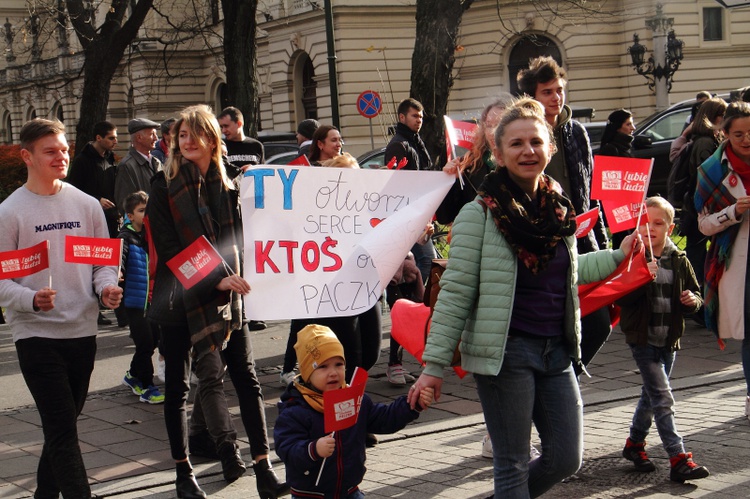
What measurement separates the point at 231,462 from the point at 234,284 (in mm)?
1090

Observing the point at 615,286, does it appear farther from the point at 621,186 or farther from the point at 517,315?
the point at 517,315

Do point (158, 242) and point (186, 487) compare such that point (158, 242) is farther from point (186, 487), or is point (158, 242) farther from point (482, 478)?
point (482, 478)

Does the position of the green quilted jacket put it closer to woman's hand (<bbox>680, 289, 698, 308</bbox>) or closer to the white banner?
the white banner

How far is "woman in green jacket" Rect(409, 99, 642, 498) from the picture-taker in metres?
4.08

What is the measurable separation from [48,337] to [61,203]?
64 cm

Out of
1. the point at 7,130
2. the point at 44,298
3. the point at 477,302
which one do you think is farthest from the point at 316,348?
the point at 7,130

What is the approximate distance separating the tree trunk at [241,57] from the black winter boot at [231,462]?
10.6 m

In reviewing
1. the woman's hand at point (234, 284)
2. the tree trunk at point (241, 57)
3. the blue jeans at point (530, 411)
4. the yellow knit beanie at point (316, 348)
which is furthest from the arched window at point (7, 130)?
the blue jeans at point (530, 411)

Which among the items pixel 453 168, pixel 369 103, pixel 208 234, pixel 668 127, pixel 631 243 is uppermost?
pixel 369 103

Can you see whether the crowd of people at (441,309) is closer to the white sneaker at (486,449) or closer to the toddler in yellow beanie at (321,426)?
the toddler in yellow beanie at (321,426)

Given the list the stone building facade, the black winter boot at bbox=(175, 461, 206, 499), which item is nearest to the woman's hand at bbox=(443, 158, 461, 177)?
the black winter boot at bbox=(175, 461, 206, 499)

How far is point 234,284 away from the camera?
5.38m

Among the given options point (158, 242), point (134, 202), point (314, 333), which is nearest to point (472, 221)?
point (314, 333)

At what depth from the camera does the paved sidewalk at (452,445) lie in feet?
18.5
